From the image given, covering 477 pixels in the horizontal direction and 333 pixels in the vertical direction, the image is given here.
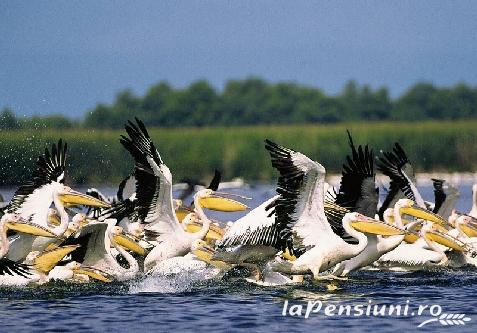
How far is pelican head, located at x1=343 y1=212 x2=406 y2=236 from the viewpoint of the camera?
10.7m

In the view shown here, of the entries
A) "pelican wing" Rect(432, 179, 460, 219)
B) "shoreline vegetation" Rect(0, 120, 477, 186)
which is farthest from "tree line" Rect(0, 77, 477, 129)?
"pelican wing" Rect(432, 179, 460, 219)

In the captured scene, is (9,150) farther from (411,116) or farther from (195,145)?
(411,116)

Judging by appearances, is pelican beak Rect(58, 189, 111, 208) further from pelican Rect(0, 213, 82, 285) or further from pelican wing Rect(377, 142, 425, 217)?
pelican wing Rect(377, 142, 425, 217)

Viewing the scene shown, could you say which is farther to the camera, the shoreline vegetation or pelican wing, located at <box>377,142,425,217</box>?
the shoreline vegetation

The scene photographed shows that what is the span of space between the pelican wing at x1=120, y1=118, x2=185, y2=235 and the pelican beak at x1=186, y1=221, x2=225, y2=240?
142 centimetres

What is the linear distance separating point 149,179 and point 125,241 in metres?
1.50

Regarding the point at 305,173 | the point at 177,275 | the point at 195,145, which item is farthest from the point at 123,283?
the point at 195,145

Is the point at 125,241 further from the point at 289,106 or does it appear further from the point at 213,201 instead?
the point at 289,106

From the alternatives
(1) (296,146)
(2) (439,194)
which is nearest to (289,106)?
(1) (296,146)

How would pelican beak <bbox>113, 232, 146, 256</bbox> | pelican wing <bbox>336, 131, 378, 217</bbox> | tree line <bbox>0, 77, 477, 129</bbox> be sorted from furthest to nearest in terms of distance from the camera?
Result: tree line <bbox>0, 77, 477, 129</bbox>
pelican beak <bbox>113, 232, 146, 256</bbox>
pelican wing <bbox>336, 131, 378, 217</bbox>

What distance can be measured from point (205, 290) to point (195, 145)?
25.6m

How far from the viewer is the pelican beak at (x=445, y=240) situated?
40.1 ft

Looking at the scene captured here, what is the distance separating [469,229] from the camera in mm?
13727

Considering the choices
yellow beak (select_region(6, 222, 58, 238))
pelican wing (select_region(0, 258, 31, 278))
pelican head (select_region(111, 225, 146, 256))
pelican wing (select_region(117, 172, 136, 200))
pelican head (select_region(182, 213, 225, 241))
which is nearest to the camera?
pelican wing (select_region(0, 258, 31, 278))
